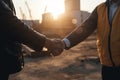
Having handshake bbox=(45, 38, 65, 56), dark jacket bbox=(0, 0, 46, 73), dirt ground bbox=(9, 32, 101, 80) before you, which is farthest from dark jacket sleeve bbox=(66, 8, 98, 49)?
dirt ground bbox=(9, 32, 101, 80)

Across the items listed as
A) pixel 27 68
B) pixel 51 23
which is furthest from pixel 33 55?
pixel 51 23

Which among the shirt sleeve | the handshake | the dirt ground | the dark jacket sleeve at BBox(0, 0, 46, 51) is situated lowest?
the dirt ground

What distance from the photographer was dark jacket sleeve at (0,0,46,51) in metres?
3.71

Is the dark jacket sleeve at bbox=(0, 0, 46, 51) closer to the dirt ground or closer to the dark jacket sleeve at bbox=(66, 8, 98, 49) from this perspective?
the dark jacket sleeve at bbox=(66, 8, 98, 49)

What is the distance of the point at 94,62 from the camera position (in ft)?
40.4

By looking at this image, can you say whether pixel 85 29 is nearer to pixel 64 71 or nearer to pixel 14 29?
pixel 14 29

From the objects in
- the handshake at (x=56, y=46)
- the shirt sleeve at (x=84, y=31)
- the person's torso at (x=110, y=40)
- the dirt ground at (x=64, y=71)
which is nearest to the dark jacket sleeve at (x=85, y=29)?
the shirt sleeve at (x=84, y=31)

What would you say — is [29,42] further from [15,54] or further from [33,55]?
[33,55]

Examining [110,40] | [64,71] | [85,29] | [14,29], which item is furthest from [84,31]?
[64,71]

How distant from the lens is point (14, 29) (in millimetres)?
3887

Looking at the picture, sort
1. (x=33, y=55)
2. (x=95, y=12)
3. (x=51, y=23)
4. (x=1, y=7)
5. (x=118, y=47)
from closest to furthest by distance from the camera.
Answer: (x=1, y=7), (x=118, y=47), (x=95, y=12), (x=33, y=55), (x=51, y=23)

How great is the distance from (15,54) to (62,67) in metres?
7.89

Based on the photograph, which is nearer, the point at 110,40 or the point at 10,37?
the point at 10,37

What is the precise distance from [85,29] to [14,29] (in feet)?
4.79
